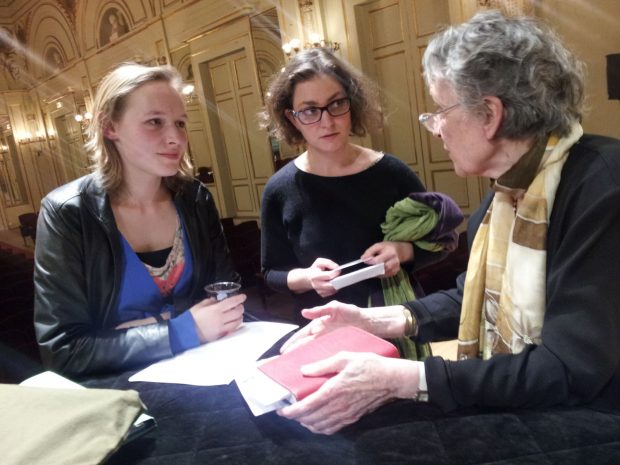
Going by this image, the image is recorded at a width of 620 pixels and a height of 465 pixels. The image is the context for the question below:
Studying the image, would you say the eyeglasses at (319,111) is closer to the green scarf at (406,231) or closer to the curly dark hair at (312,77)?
the curly dark hair at (312,77)

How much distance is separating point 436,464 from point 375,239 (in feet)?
4.03

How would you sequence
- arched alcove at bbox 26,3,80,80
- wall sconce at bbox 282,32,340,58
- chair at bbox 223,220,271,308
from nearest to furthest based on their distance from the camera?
chair at bbox 223,220,271,308, wall sconce at bbox 282,32,340,58, arched alcove at bbox 26,3,80,80

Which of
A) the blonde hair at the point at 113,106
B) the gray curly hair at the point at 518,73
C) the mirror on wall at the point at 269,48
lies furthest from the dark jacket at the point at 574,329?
the mirror on wall at the point at 269,48

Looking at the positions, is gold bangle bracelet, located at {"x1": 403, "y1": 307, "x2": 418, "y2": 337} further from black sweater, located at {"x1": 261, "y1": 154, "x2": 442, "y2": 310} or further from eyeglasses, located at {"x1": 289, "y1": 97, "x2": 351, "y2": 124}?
eyeglasses, located at {"x1": 289, "y1": 97, "x2": 351, "y2": 124}

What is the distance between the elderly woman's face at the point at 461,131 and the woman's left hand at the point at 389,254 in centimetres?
60

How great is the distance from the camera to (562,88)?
113cm

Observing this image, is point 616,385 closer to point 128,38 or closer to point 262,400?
point 262,400

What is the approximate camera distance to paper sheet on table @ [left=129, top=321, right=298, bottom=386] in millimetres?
1292

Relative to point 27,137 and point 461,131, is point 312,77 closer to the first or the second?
point 461,131

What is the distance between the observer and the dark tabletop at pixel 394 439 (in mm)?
838

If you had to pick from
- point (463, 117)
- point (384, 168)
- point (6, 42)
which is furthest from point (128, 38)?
point (463, 117)

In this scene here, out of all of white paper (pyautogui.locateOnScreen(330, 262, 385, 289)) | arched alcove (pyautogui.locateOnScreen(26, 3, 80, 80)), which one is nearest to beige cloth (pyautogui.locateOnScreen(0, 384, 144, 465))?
white paper (pyautogui.locateOnScreen(330, 262, 385, 289))

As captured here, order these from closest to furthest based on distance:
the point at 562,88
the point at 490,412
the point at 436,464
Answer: the point at 436,464
the point at 490,412
the point at 562,88

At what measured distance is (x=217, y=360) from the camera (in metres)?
1.37
